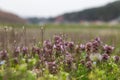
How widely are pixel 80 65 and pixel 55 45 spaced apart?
420 millimetres

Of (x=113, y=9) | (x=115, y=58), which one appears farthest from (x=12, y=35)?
(x=113, y=9)

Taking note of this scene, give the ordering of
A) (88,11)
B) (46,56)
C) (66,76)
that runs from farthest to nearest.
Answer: (88,11) → (46,56) → (66,76)

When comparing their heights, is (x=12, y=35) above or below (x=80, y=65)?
above

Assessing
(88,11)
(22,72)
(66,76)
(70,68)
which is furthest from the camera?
(88,11)

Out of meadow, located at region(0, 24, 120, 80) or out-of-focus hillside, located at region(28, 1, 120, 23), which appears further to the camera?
out-of-focus hillside, located at region(28, 1, 120, 23)

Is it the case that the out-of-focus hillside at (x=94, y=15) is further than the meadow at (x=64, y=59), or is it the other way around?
the out-of-focus hillside at (x=94, y=15)

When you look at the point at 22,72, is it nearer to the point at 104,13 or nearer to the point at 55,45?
the point at 55,45

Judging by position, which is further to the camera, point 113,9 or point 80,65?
point 113,9

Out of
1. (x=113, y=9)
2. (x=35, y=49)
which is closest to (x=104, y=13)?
(x=113, y=9)

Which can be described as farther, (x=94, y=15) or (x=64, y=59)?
(x=94, y=15)

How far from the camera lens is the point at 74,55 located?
642 cm

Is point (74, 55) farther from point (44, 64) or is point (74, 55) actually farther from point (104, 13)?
point (104, 13)

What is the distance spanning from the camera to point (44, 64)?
602cm

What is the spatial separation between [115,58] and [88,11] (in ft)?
157
